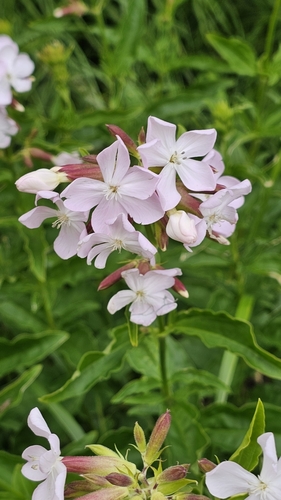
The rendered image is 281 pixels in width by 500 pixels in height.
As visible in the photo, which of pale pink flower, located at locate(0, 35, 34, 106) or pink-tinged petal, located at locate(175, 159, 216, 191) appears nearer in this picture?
pink-tinged petal, located at locate(175, 159, 216, 191)

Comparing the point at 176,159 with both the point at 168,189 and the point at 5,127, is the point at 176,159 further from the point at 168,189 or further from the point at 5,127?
the point at 5,127

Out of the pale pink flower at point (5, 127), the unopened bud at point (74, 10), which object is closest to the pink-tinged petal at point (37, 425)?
the pale pink flower at point (5, 127)

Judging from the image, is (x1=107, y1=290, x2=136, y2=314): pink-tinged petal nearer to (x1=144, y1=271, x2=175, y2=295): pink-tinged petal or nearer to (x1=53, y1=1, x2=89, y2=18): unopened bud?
(x1=144, y1=271, x2=175, y2=295): pink-tinged petal

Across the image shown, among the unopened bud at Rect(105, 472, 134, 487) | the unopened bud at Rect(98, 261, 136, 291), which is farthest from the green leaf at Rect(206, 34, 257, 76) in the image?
the unopened bud at Rect(105, 472, 134, 487)

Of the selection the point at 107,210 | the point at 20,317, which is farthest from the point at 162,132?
the point at 20,317

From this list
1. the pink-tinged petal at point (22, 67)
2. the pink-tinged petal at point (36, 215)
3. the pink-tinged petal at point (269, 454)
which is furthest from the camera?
the pink-tinged petal at point (22, 67)

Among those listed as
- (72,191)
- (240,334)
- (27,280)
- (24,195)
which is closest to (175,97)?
(24,195)

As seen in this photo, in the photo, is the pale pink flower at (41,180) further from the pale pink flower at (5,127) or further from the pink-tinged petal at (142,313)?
the pale pink flower at (5,127)
